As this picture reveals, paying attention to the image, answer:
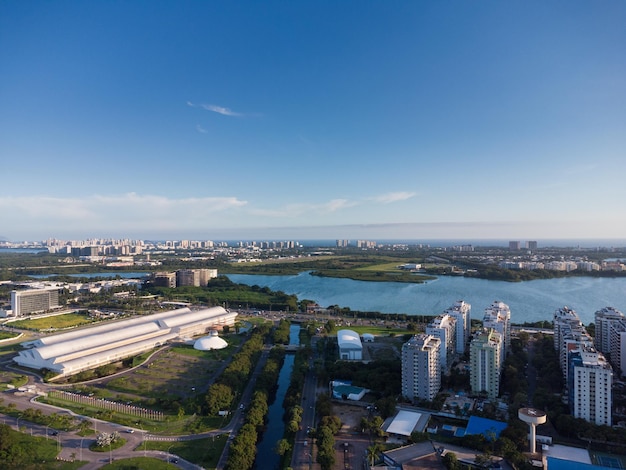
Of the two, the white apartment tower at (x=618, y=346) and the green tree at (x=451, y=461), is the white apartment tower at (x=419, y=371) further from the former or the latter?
the white apartment tower at (x=618, y=346)

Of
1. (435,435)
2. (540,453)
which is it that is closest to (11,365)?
(435,435)

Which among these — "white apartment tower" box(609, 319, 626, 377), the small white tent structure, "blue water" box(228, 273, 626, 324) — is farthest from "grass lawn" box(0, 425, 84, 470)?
"blue water" box(228, 273, 626, 324)

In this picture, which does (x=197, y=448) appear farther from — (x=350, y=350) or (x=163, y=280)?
(x=163, y=280)

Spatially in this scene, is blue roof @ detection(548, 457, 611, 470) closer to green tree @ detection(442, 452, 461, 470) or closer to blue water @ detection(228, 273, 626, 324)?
green tree @ detection(442, 452, 461, 470)

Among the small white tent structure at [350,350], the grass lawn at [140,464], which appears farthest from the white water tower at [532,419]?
the grass lawn at [140,464]

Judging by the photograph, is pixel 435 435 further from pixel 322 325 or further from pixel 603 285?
pixel 603 285

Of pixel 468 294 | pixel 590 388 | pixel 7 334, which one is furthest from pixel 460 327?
pixel 7 334
